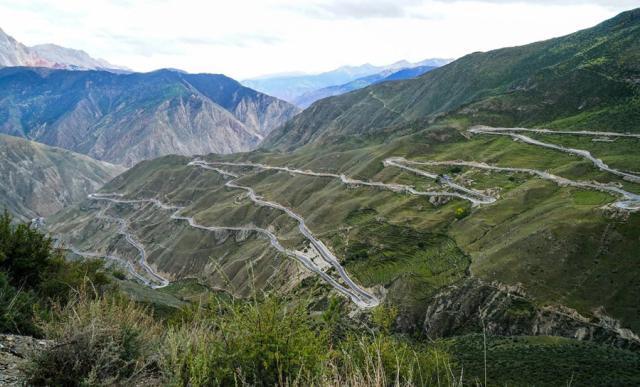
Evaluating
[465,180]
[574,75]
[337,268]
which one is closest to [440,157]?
[465,180]

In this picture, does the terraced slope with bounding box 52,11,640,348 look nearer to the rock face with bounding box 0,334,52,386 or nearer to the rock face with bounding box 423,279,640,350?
the rock face with bounding box 423,279,640,350

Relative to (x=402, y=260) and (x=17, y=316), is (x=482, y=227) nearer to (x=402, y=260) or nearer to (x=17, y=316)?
(x=402, y=260)

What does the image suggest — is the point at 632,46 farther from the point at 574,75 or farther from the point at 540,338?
the point at 540,338

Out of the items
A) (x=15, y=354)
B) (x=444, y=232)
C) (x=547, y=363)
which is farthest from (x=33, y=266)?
(x=444, y=232)

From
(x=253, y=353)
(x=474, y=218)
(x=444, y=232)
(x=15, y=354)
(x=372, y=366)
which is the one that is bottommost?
(x=444, y=232)

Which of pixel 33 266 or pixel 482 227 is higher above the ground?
pixel 33 266

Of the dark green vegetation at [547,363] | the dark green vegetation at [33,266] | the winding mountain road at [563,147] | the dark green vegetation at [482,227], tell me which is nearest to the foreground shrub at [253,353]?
the dark green vegetation at [482,227]

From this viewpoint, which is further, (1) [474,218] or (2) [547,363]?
(1) [474,218]
